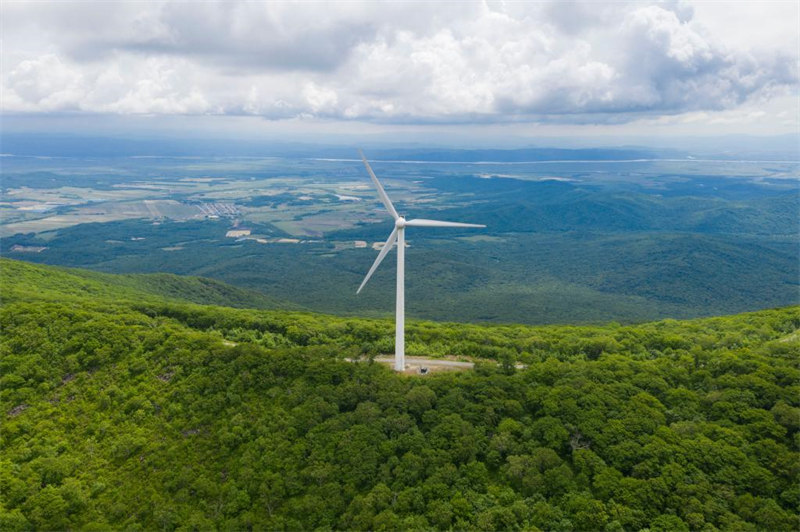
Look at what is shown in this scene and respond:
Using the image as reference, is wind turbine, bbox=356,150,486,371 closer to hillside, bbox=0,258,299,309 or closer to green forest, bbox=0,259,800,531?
green forest, bbox=0,259,800,531

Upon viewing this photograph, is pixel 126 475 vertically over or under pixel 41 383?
under

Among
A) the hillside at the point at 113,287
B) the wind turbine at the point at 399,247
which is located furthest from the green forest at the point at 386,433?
the hillside at the point at 113,287

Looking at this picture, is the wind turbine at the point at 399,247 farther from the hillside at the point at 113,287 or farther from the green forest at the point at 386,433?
the hillside at the point at 113,287

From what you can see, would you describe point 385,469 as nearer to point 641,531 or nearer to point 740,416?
point 641,531

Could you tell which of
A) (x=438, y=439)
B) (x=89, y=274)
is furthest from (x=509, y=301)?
(x=438, y=439)

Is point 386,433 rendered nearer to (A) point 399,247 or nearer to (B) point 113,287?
(A) point 399,247

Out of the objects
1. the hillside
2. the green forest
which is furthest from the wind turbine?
the hillside

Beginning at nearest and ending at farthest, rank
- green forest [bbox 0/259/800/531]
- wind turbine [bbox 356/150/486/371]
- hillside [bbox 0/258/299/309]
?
green forest [bbox 0/259/800/531] < wind turbine [bbox 356/150/486/371] < hillside [bbox 0/258/299/309]

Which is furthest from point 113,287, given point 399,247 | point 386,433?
point 386,433
